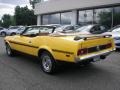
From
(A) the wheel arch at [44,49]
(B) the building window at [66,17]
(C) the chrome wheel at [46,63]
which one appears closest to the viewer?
(A) the wheel arch at [44,49]

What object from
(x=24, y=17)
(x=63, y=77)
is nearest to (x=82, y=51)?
(x=63, y=77)

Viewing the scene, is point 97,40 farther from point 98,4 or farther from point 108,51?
point 98,4

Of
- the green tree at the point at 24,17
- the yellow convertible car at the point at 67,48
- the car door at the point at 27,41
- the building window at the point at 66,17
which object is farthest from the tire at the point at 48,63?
the green tree at the point at 24,17

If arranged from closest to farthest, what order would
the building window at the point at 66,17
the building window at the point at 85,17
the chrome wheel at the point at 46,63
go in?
the chrome wheel at the point at 46,63
the building window at the point at 85,17
the building window at the point at 66,17

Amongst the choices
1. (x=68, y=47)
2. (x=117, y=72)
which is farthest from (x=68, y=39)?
(x=117, y=72)

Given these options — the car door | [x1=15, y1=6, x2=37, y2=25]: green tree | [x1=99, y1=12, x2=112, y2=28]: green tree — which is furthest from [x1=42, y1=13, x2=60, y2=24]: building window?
the car door

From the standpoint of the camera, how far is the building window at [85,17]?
76.5 feet

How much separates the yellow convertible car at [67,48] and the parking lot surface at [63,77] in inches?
17.7

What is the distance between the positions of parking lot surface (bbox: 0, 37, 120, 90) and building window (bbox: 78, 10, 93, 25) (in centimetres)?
1582

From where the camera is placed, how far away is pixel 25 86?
5379 mm

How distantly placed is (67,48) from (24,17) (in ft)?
152

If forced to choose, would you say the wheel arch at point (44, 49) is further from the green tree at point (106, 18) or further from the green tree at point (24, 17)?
the green tree at point (24, 17)

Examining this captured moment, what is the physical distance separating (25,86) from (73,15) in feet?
66.5

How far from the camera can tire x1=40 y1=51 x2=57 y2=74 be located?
20.8 ft
